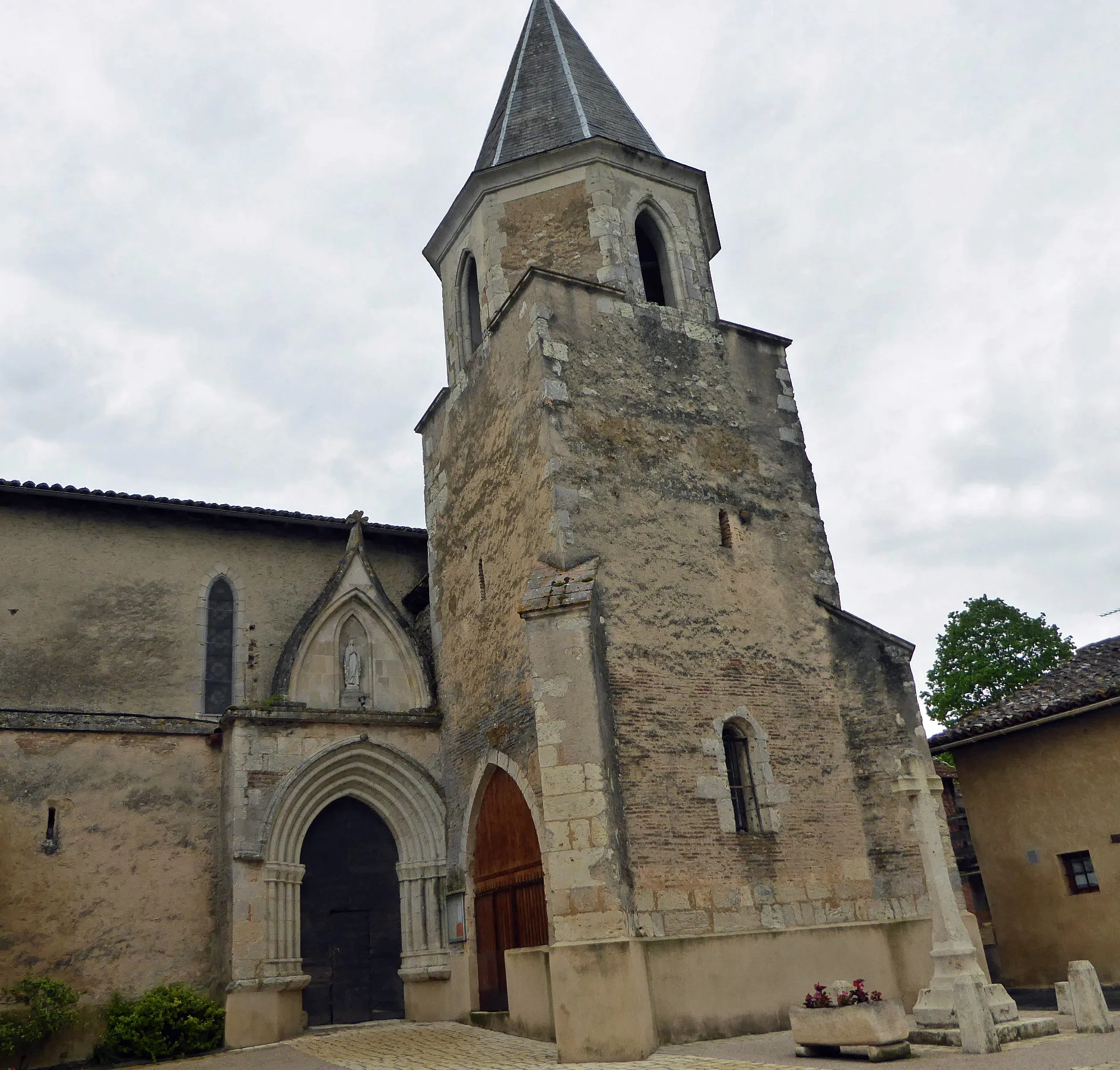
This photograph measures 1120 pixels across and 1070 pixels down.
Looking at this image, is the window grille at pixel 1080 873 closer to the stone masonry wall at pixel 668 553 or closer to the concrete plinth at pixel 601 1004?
the stone masonry wall at pixel 668 553

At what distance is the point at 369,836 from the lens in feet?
46.3

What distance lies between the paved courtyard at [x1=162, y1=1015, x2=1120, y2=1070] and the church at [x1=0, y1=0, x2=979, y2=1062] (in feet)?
1.23

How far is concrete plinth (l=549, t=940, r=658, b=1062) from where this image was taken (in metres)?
9.24

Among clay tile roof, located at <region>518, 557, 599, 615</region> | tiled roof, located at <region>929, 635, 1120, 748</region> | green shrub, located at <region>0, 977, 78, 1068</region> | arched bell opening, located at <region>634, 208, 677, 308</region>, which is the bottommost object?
green shrub, located at <region>0, 977, 78, 1068</region>

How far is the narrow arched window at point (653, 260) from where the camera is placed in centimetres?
1527

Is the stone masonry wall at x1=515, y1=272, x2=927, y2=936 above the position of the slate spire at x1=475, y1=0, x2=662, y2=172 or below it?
below

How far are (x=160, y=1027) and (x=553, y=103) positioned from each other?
48.6 ft

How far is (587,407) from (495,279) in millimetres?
3432

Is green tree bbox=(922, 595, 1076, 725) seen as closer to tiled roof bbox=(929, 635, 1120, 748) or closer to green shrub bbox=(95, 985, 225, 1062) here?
tiled roof bbox=(929, 635, 1120, 748)

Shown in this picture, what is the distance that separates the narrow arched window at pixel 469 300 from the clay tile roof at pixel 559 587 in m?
5.79

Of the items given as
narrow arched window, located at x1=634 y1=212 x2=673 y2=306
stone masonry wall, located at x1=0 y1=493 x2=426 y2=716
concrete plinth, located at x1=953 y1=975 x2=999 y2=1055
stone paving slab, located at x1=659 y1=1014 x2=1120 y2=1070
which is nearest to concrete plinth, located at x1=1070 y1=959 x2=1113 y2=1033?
stone paving slab, located at x1=659 y1=1014 x2=1120 y2=1070

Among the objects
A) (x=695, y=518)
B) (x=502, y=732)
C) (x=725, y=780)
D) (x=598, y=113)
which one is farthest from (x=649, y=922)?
(x=598, y=113)

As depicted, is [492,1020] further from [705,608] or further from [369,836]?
[705,608]

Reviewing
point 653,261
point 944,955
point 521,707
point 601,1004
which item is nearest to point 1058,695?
point 944,955
